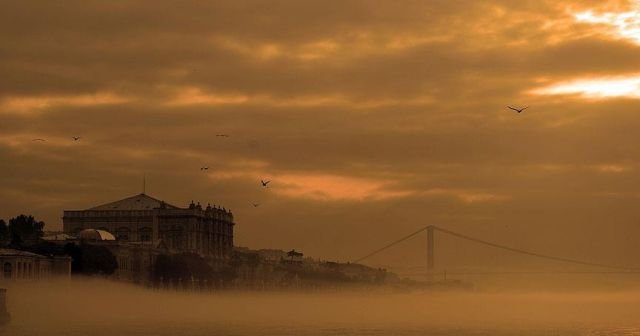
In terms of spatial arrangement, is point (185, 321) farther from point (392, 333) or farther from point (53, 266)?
point (53, 266)

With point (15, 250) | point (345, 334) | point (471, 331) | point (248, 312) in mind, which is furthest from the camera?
point (15, 250)

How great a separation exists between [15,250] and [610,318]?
232ft

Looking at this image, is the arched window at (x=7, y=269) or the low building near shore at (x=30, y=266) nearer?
the arched window at (x=7, y=269)

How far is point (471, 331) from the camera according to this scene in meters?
139

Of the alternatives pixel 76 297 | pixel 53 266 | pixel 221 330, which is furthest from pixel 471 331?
pixel 53 266

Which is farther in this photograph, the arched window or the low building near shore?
the low building near shore

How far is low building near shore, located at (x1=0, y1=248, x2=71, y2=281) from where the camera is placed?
598ft

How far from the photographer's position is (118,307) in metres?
172

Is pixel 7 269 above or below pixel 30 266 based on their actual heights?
below

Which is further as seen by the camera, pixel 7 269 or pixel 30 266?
pixel 30 266

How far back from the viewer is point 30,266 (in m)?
188

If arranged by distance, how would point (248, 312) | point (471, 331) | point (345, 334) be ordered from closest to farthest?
point (345, 334) → point (471, 331) → point (248, 312)

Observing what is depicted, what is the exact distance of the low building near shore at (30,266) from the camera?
182 m

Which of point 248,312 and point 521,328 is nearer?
point 521,328
